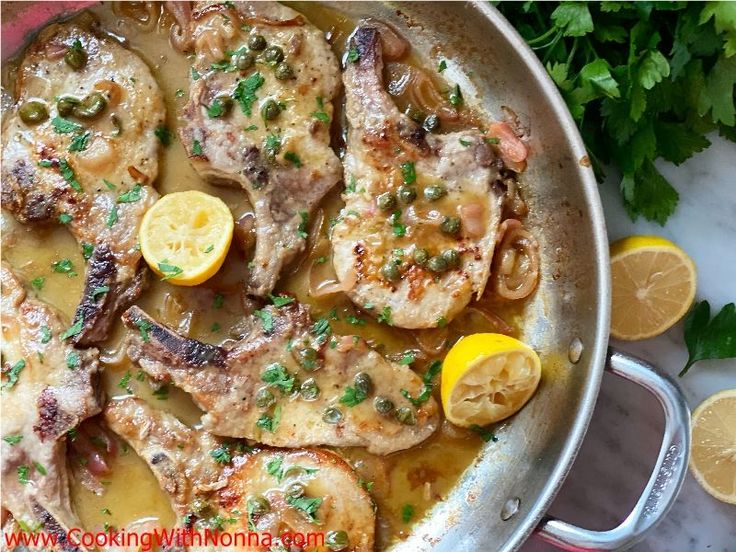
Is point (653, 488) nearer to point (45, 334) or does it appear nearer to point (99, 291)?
point (99, 291)

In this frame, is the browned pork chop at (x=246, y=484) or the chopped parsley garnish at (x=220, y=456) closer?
the browned pork chop at (x=246, y=484)

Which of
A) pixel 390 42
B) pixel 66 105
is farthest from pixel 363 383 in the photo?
pixel 66 105

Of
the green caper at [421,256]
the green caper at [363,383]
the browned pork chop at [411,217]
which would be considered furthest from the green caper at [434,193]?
the green caper at [363,383]

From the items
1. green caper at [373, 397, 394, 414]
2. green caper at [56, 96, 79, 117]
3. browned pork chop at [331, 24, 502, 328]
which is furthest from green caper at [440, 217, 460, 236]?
green caper at [56, 96, 79, 117]

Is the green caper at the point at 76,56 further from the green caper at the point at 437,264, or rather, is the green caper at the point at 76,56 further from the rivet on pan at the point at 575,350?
the rivet on pan at the point at 575,350

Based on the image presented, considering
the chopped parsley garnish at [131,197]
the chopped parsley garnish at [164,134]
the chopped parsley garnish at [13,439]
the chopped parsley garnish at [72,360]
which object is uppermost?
the chopped parsley garnish at [164,134]

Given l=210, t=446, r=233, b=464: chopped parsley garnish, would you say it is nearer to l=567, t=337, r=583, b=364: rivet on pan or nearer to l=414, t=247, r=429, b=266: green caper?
l=414, t=247, r=429, b=266: green caper

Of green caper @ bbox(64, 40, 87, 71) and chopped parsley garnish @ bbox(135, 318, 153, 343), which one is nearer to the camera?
chopped parsley garnish @ bbox(135, 318, 153, 343)
